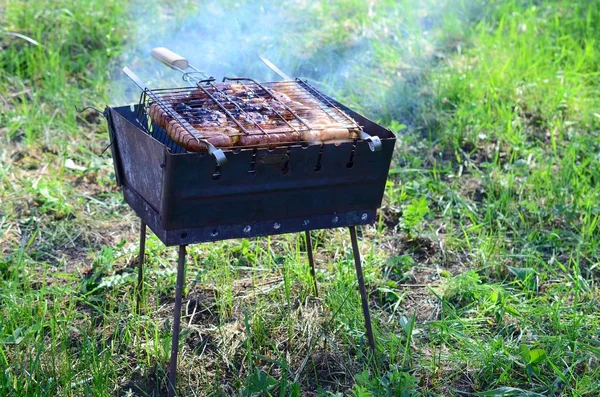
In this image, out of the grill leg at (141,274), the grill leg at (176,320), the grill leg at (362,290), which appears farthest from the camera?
the grill leg at (141,274)

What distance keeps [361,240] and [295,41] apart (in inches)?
99.9

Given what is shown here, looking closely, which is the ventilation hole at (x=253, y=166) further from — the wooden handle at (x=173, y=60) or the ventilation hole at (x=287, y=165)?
the wooden handle at (x=173, y=60)

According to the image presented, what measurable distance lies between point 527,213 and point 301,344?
194 cm

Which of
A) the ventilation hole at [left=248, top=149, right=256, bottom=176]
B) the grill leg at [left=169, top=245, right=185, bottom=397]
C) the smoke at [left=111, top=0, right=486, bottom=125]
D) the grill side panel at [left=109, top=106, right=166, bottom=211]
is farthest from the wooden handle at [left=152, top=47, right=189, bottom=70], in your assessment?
the smoke at [left=111, top=0, right=486, bottom=125]

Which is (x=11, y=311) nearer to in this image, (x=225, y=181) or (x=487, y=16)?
(x=225, y=181)

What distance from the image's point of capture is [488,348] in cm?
364

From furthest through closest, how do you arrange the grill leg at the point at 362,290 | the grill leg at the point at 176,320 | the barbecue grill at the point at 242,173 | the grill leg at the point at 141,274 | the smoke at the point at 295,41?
the smoke at the point at 295,41 < the grill leg at the point at 141,274 < the grill leg at the point at 362,290 < the grill leg at the point at 176,320 < the barbecue grill at the point at 242,173

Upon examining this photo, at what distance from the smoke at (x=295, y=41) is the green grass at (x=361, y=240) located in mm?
27

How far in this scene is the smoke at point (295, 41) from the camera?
6.06 metres

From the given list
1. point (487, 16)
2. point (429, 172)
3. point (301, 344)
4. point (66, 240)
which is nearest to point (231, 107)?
point (301, 344)

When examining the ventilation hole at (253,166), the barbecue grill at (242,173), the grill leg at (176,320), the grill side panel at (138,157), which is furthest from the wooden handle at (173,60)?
the grill leg at (176,320)

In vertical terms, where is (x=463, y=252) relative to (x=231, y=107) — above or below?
below

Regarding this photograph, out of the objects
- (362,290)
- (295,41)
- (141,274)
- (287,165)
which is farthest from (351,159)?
(295,41)

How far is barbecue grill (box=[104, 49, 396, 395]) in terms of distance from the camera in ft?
9.43
